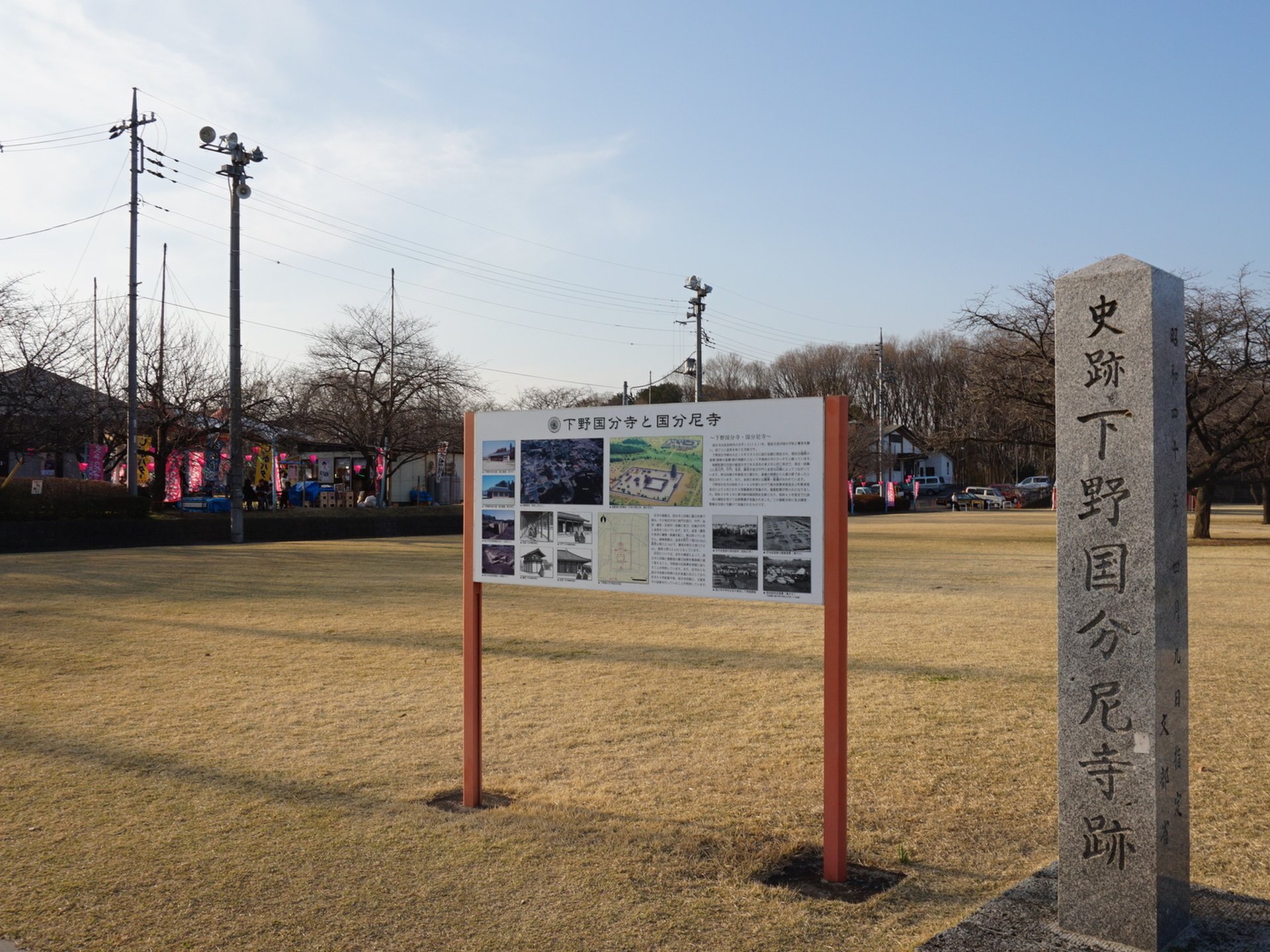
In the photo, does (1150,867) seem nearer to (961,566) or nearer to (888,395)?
(961,566)

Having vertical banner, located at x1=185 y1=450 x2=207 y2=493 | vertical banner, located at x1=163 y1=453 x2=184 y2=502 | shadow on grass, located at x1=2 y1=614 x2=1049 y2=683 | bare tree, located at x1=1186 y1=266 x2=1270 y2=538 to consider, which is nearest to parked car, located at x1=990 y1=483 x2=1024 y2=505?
bare tree, located at x1=1186 y1=266 x2=1270 y2=538

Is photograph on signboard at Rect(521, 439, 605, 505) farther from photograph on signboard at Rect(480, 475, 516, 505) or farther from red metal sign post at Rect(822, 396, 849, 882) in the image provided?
red metal sign post at Rect(822, 396, 849, 882)

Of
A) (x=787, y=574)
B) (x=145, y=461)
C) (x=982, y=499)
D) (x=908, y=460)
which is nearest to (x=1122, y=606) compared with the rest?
(x=787, y=574)

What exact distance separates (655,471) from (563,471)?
544mm

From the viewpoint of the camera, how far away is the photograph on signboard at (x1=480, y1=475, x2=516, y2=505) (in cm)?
497

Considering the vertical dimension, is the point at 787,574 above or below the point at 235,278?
below

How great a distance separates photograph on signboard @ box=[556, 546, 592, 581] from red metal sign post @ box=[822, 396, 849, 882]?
3.92 ft

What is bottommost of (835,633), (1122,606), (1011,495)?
(835,633)

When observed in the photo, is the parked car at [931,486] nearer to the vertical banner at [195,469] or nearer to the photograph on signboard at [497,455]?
the vertical banner at [195,469]

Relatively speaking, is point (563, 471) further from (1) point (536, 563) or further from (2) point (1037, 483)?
(2) point (1037, 483)

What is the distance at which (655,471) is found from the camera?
446cm

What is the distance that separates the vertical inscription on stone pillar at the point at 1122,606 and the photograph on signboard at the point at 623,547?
1.78 meters

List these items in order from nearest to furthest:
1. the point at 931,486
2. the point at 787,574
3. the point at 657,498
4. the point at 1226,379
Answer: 1. the point at 787,574
2. the point at 657,498
3. the point at 1226,379
4. the point at 931,486

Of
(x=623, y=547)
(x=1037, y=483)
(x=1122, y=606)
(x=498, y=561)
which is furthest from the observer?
(x=1037, y=483)
